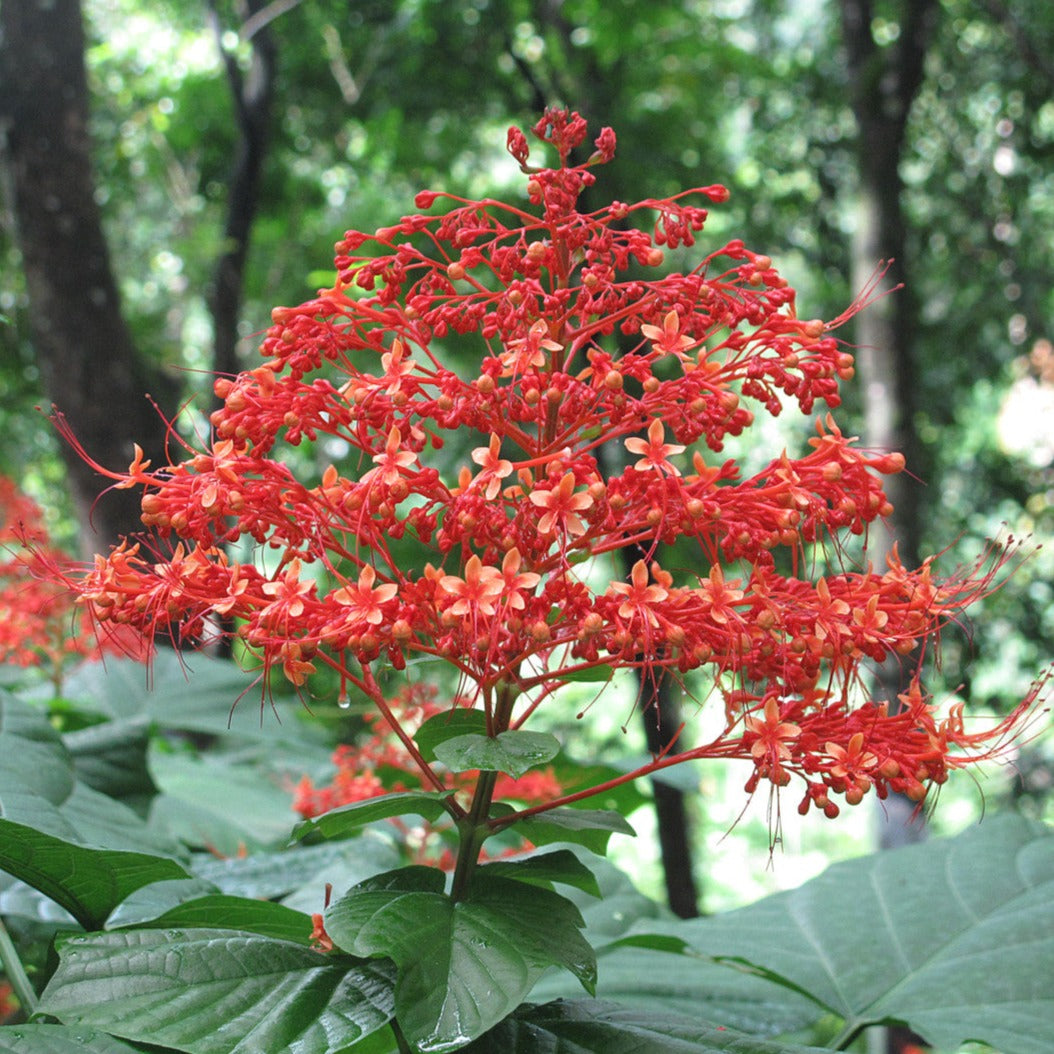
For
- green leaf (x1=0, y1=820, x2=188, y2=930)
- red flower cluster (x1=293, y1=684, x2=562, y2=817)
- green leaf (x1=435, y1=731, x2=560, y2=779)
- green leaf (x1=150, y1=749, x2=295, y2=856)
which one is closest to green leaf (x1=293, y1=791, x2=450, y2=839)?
green leaf (x1=435, y1=731, x2=560, y2=779)

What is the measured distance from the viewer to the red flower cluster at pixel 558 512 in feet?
3.47

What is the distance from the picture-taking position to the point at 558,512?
41.2 inches

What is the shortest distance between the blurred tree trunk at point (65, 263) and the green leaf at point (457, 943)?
2.52m

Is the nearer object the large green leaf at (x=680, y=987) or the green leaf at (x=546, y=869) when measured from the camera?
the green leaf at (x=546, y=869)

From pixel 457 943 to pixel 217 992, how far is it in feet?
0.70

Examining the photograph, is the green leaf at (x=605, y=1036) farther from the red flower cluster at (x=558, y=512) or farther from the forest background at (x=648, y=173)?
the forest background at (x=648, y=173)

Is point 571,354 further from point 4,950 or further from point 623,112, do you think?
point 623,112

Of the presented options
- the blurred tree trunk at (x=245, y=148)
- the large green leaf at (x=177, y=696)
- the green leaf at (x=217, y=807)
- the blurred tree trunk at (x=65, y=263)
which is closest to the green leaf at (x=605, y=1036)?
the green leaf at (x=217, y=807)

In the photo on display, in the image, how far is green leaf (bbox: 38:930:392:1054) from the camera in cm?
92

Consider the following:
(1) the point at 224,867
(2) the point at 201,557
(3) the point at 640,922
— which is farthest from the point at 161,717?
(2) the point at 201,557

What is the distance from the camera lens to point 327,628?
103cm

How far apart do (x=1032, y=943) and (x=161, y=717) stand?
1.83 metres

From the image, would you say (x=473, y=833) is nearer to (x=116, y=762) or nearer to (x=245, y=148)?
(x=116, y=762)

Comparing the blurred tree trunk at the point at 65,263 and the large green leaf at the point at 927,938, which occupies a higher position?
→ the blurred tree trunk at the point at 65,263
